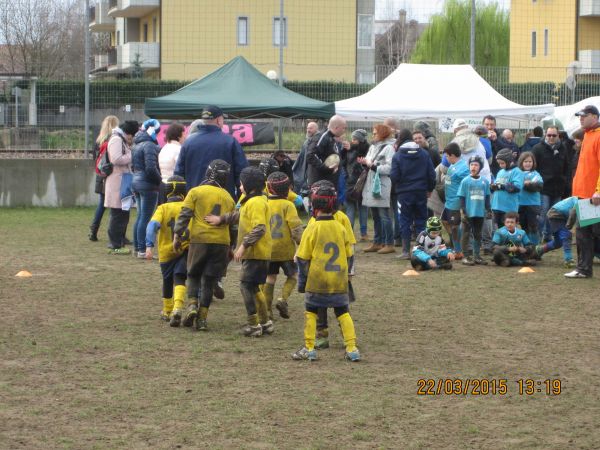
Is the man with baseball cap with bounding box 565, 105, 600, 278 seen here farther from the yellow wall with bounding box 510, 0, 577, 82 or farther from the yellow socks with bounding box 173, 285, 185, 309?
the yellow wall with bounding box 510, 0, 577, 82

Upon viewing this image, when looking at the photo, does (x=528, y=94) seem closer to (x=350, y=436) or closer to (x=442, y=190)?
(x=442, y=190)

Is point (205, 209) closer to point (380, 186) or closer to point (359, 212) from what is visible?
point (380, 186)

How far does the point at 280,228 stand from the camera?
9852 mm

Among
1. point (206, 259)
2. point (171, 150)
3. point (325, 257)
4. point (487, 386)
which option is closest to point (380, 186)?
point (171, 150)

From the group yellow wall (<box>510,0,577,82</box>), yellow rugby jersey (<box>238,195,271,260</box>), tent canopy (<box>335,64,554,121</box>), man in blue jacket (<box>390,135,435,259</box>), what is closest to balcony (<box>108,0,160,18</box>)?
yellow wall (<box>510,0,577,82</box>)

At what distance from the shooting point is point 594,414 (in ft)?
22.4

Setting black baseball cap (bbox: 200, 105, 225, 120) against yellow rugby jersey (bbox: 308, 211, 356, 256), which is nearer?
yellow rugby jersey (bbox: 308, 211, 356, 256)

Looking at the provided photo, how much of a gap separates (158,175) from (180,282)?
496cm

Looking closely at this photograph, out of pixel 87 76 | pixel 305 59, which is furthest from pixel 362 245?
pixel 305 59

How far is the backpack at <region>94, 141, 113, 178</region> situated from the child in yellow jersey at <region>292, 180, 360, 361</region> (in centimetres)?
776

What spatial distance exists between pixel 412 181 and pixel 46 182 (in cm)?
1121

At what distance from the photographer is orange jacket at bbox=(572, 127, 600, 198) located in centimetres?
1273

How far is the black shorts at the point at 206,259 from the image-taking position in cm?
952

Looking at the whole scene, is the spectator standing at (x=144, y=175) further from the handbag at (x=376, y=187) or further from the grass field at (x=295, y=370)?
the handbag at (x=376, y=187)
